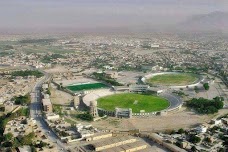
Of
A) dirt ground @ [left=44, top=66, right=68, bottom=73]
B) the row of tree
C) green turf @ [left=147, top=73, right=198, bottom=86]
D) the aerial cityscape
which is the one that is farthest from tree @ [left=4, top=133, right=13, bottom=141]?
dirt ground @ [left=44, top=66, right=68, bottom=73]

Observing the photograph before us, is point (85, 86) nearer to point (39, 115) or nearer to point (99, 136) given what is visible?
point (39, 115)

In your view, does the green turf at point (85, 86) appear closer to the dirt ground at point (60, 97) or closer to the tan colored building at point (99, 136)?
the dirt ground at point (60, 97)

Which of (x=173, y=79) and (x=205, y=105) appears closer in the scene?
(x=205, y=105)

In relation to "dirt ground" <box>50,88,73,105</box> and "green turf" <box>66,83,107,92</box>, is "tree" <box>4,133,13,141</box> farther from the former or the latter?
"green turf" <box>66,83,107,92</box>

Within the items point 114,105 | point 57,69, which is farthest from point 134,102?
point 57,69

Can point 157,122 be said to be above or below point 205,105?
below

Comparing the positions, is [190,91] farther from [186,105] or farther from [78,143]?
[78,143]
